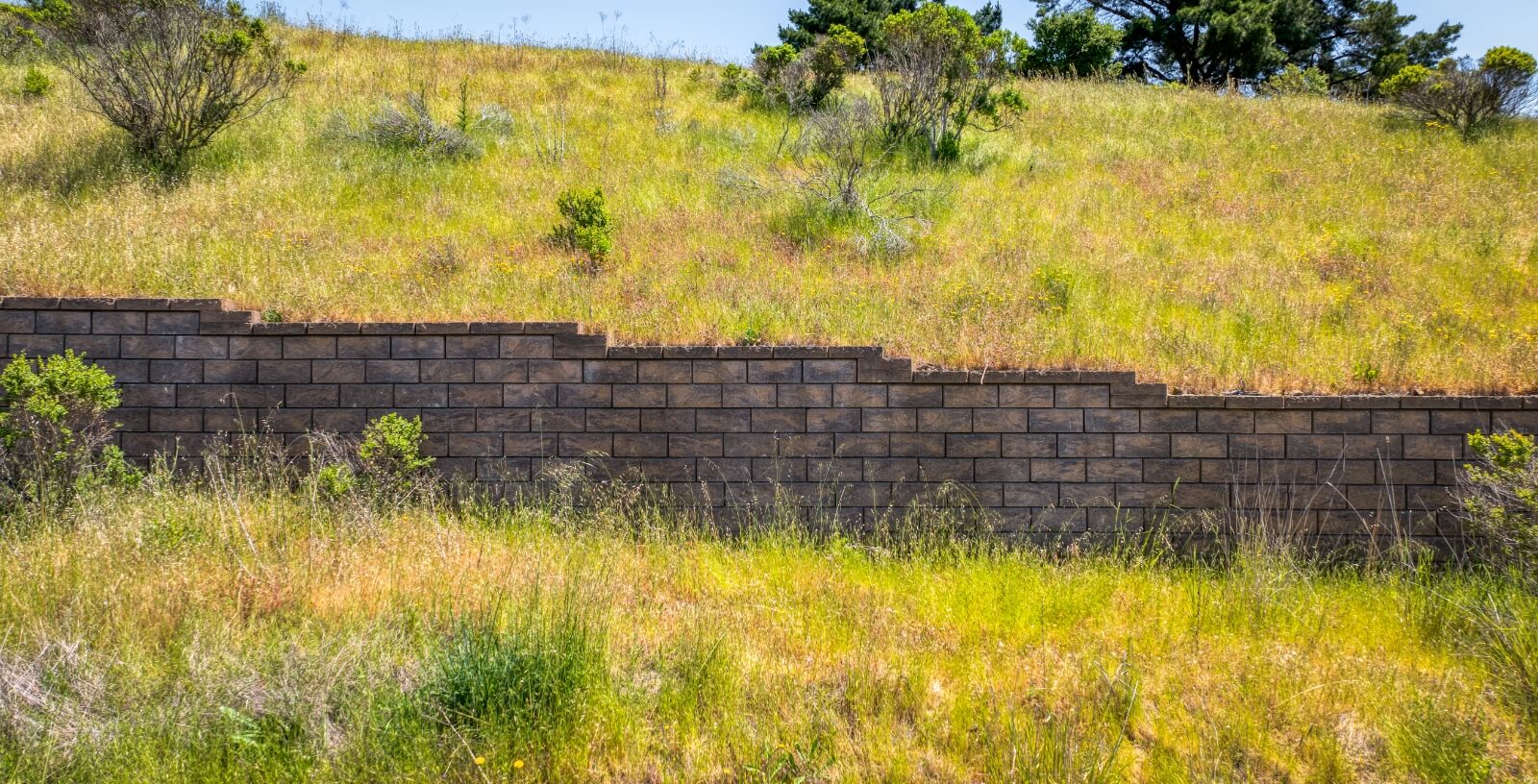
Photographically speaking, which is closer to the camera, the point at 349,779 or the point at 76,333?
the point at 349,779

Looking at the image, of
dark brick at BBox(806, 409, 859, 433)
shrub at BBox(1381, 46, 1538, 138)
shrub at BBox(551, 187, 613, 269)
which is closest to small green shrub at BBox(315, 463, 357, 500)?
dark brick at BBox(806, 409, 859, 433)

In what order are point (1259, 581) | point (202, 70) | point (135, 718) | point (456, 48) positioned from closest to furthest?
point (135, 718), point (1259, 581), point (202, 70), point (456, 48)

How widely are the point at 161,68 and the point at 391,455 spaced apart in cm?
823

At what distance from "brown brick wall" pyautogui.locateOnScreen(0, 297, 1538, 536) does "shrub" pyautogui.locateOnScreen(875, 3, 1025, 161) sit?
7.20 m

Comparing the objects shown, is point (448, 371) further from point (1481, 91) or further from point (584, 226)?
point (1481, 91)

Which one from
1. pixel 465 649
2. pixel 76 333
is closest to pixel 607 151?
pixel 76 333

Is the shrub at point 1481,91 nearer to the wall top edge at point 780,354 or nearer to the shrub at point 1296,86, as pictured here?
the shrub at point 1296,86

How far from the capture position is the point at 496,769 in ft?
11.3

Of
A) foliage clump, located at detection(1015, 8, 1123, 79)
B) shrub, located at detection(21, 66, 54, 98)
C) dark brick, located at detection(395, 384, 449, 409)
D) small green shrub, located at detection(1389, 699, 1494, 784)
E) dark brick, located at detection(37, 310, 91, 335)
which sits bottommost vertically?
small green shrub, located at detection(1389, 699, 1494, 784)

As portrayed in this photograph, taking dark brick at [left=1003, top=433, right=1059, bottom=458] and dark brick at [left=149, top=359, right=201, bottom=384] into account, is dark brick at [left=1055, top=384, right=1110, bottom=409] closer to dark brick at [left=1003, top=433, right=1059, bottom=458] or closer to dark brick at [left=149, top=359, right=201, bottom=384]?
dark brick at [left=1003, top=433, right=1059, bottom=458]

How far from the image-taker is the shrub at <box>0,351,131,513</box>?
19.4 feet

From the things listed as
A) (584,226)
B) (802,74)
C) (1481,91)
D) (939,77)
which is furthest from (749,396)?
(1481,91)

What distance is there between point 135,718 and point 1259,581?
19.5ft

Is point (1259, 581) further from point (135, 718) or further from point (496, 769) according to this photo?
point (135, 718)
